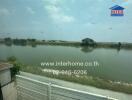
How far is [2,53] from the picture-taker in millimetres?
3203

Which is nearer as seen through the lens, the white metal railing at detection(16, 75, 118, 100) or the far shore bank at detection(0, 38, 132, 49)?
the white metal railing at detection(16, 75, 118, 100)

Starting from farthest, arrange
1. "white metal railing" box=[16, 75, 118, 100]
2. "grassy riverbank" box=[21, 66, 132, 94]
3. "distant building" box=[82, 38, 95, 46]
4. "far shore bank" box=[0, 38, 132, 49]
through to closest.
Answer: "distant building" box=[82, 38, 95, 46], "far shore bank" box=[0, 38, 132, 49], "grassy riverbank" box=[21, 66, 132, 94], "white metal railing" box=[16, 75, 118, 100]

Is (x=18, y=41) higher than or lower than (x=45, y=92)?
higher

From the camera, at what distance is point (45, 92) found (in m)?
1.47

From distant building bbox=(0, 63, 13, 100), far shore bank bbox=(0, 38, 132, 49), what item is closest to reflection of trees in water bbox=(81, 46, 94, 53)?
far shore bank bbox=(0, 38, 132, 49)

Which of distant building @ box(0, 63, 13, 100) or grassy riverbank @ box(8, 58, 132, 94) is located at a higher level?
distant building @ box(0, 63, 13, 100)

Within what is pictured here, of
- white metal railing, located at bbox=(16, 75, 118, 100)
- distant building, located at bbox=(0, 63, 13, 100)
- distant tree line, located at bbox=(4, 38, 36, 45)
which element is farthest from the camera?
distant tree line, located at bbox=(4, 38, 36, 45)

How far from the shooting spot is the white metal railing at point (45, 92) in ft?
4.08

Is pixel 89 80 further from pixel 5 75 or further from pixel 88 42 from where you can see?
pixel 5 75

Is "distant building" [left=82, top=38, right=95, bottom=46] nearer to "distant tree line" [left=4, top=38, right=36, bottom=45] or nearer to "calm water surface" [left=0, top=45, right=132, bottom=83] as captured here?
"calm water surface" [left=0, top=45, right=132, bottom=83]

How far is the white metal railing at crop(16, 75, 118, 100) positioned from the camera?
48.9 inches

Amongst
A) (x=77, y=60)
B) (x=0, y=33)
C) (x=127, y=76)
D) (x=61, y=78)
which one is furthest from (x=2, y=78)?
(x=127, y=76)

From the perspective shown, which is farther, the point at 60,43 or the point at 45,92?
the point at 60,43

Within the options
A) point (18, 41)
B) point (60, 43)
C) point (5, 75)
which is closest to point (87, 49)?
point (60, 43)
